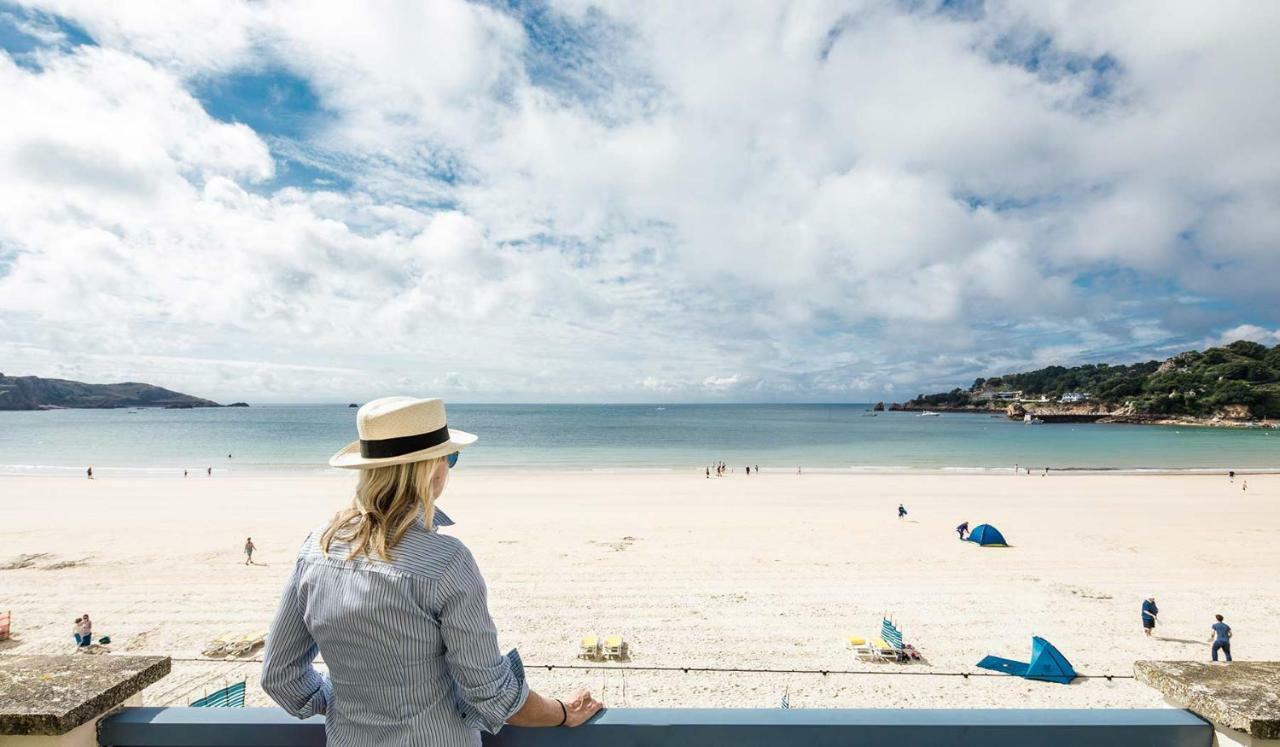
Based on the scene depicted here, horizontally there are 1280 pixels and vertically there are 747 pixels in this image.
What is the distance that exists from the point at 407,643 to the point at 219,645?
11.5 meters

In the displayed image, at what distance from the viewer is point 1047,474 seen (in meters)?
41.9

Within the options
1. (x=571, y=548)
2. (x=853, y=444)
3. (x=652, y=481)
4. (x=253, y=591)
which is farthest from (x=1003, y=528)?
(x=853, y=444)

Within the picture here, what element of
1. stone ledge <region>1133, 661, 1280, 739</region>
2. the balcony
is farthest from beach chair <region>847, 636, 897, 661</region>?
the balcony

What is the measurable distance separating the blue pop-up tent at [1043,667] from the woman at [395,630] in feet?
34.5

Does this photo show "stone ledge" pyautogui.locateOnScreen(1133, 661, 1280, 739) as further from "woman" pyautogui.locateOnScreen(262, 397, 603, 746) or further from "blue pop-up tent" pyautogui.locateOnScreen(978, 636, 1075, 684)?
"blue pop-up tent" pyautogui.locateOnScreen(978, 636, 1075, 684)

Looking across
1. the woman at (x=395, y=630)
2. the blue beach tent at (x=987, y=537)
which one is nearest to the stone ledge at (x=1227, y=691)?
the woman at (x=395, y=630)

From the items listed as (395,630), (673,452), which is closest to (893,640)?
(395,630)

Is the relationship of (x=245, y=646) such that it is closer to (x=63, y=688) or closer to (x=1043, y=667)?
(x=63, y=688)

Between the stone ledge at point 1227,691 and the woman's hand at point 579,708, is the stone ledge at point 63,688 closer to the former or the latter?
the woman's hand at point 579,708

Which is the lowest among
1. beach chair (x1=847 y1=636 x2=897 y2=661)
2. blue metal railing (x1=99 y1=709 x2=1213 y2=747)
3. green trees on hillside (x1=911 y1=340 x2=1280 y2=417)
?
beach chair (x1=847 y1=636 x2=897 y2=661)

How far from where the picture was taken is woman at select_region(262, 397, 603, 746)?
1579 millimetres

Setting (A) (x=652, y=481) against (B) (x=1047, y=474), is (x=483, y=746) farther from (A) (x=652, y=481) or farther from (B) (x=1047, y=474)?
(B) (x=1047, y=474)

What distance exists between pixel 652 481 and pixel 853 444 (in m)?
43.0

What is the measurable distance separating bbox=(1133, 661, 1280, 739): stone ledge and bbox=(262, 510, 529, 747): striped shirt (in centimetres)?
189
